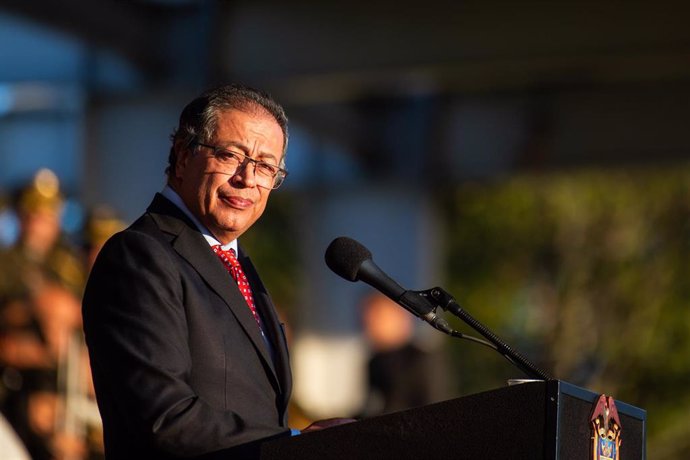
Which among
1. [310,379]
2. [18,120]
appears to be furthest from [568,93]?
[18,120]

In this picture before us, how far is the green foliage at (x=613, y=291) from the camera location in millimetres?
24375

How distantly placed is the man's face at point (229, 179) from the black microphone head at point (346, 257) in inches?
8.1

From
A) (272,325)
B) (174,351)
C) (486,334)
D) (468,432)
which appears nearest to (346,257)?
(272,325)

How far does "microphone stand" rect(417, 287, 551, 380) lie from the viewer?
10.6ft

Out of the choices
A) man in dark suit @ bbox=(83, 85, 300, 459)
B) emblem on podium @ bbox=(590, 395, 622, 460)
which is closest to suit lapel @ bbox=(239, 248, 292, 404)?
man in dark suit @ bbox=(83, 85, 300, 459)

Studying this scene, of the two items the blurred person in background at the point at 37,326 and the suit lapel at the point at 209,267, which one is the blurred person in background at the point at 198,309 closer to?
the suit lapel at the point at 209,267

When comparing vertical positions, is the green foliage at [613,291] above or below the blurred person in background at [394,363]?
above

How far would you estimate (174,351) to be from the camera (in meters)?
3.13

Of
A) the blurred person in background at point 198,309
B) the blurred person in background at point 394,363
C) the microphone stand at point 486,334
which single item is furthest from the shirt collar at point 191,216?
the blurred person in background at point 394,363

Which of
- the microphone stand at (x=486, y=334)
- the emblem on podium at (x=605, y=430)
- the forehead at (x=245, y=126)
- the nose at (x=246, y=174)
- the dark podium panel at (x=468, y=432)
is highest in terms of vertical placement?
the forehead at (x=245, y=126)

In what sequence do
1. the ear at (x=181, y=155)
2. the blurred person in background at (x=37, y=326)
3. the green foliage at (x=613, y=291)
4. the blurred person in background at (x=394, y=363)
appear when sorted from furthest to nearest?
the green foliage at (x=613, y=291), the blurred person in background at (x=394, y=363), the blurred person in background at (x=37, y=326), the ear at (x=181, y=155)

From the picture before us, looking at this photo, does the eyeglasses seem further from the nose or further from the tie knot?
the tie knot

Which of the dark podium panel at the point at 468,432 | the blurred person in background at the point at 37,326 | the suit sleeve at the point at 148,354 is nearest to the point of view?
the dark podium panel at the point at 468,432

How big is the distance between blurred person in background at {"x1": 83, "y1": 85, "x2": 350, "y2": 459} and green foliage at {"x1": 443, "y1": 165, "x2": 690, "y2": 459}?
67.0 ft
